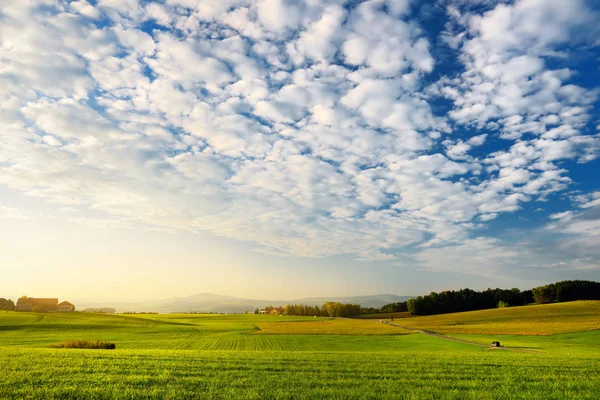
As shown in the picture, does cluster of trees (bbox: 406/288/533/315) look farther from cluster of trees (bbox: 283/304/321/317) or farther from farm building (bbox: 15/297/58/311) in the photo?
farm building (bbox: 15/297/58/311)

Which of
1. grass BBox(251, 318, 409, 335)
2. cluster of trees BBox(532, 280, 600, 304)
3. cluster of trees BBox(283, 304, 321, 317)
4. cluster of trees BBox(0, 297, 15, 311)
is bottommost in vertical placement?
cluster of trees BBox(283, 304, 321, 317)

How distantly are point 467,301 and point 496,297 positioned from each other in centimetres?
1223

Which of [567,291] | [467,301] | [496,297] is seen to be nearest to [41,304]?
[467,301]

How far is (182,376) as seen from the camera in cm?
1212

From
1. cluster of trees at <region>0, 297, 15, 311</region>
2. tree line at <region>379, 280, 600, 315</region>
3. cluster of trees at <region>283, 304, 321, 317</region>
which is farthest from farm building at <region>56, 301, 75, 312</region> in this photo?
tree line at <region>379, 280, 600, 315</region>

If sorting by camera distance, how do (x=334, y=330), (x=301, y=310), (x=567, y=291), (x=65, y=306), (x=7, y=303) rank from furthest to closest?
(x=301, y=310) < (x=65, y=306) < (x=7, y=303) < (x=567, y=291) < (x=334, y=330)

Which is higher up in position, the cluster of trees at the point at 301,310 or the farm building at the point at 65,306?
the farm building at the point at 65,306

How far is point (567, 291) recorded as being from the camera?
138875mm

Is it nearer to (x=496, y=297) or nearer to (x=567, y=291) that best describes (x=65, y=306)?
(x=496, y=297)

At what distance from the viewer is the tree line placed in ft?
458

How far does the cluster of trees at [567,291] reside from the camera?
137875mm

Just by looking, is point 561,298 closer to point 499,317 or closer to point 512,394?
point 499,317

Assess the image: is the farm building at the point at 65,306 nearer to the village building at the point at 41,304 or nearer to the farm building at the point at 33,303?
the village building at the point at 41,304

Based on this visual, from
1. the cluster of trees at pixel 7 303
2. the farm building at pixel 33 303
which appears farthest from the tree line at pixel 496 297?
the cluster of trees at pixel 7 303
